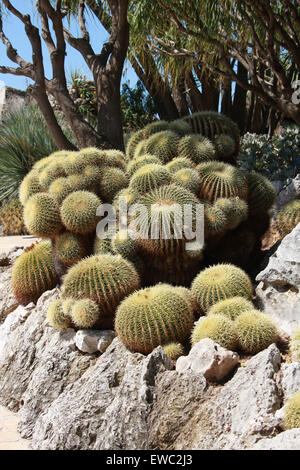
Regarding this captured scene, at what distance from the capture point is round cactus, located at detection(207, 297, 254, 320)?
4.19 meters

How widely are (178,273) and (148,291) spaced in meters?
0.86

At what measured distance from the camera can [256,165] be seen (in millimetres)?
7051

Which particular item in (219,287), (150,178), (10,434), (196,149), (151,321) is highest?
(196,149)

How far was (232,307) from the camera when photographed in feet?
13.8

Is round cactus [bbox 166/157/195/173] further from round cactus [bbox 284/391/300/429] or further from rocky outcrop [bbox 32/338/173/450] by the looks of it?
round cactus [bbox 284/391/300/429]

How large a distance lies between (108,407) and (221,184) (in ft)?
8.24

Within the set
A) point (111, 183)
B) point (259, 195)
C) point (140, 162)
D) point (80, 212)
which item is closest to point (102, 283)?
point (80, 212)

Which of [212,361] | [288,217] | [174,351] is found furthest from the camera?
[288,217]

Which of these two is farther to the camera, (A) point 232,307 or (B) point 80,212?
(B) point 80,212

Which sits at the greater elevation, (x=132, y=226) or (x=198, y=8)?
(x=198, y=8)

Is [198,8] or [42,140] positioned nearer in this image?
[198,8]

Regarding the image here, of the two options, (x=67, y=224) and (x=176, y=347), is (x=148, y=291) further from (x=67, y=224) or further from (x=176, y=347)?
(x=67, y=224)

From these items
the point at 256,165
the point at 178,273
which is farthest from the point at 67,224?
the point at 256,165
